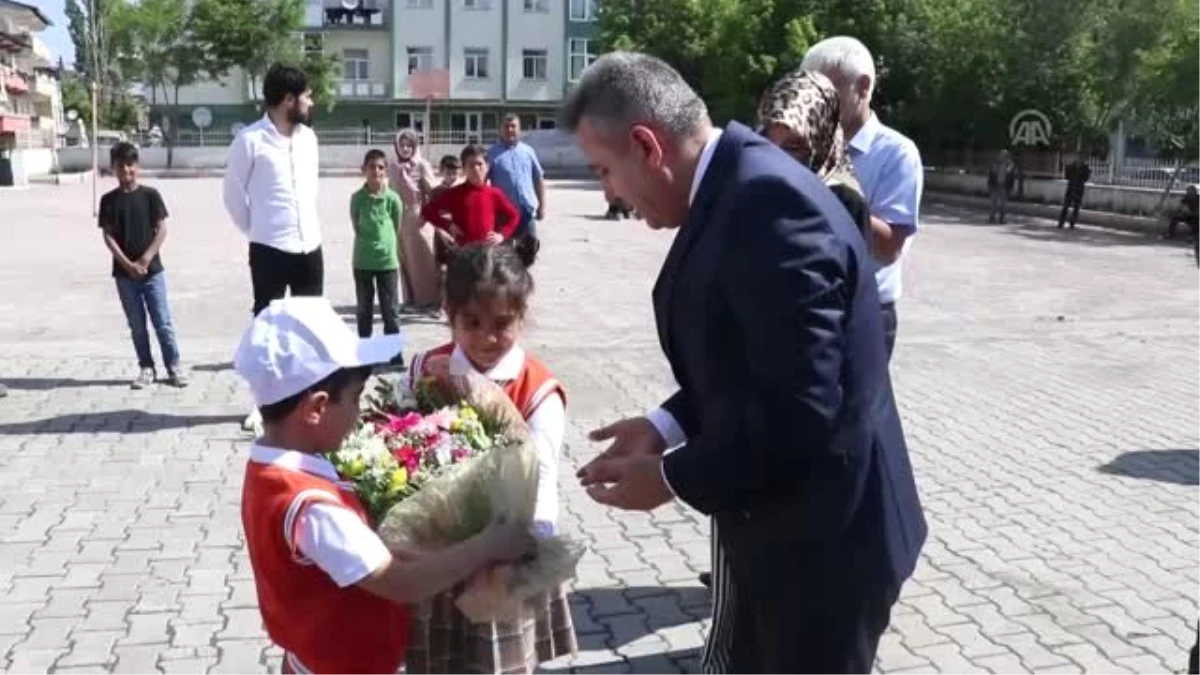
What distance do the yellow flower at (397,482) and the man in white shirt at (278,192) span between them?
4.55 meters

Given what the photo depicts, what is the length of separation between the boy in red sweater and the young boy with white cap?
7.18m

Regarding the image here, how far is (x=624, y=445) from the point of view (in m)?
2.61

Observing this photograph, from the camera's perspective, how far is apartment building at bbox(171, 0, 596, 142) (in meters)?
66.9

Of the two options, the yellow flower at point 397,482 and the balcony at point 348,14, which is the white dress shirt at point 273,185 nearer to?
the yellow flower at point 397,482

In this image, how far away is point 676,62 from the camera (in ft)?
164

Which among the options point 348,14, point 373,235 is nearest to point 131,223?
point 373,235

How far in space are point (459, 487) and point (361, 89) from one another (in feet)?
221

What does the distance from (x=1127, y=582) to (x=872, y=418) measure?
137 inches

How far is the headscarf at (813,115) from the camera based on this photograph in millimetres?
3285

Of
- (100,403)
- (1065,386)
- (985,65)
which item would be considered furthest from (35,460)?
(985,65)

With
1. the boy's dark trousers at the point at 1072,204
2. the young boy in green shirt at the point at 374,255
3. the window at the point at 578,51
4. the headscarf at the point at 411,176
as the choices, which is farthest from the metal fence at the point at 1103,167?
the window at the point at 578,51

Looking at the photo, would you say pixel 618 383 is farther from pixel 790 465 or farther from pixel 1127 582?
pixel 790 465

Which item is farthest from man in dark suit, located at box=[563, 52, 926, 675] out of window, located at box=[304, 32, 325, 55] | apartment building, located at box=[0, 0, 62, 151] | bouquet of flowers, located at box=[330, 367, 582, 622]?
window, located at box=[304, 32, 325, 55]

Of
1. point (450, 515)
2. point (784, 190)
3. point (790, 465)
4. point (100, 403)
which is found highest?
point (784, 190)
